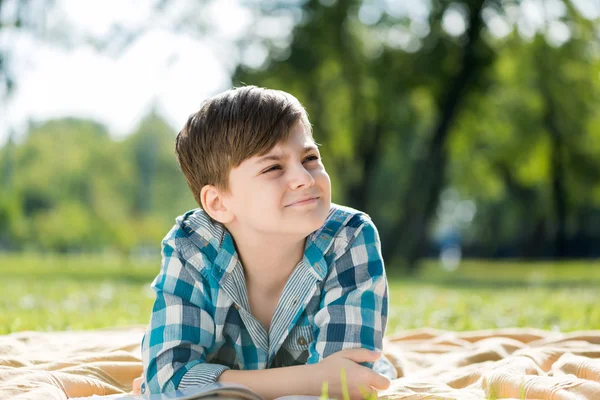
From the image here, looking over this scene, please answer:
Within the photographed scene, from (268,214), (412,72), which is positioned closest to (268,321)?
(268,214)

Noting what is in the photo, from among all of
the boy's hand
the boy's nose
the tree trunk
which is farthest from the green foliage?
the boy's hand

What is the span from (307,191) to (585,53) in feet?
53.8

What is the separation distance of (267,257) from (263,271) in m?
0.07

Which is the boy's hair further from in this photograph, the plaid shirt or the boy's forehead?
the plaid shirt

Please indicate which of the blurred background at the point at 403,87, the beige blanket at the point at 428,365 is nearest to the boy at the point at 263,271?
the beige blanket at the point at 428,365

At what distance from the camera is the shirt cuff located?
2.13 m

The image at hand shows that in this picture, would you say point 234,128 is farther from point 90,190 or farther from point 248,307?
point 90,190

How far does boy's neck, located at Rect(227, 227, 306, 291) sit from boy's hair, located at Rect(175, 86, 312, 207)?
22 centimetres

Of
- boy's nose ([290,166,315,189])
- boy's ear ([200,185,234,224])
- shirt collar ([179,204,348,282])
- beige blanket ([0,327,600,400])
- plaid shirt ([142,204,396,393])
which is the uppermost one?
boy's nose ([290,166,315,189])

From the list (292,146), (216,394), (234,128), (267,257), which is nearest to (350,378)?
(216,394)

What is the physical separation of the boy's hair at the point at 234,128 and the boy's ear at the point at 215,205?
0.09 feet

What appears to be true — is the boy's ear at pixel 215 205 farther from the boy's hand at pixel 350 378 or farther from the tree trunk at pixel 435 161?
the tree trunk at pixel 435 161

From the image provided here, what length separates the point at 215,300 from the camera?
7.84ft

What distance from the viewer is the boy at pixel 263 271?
7.32 ft
